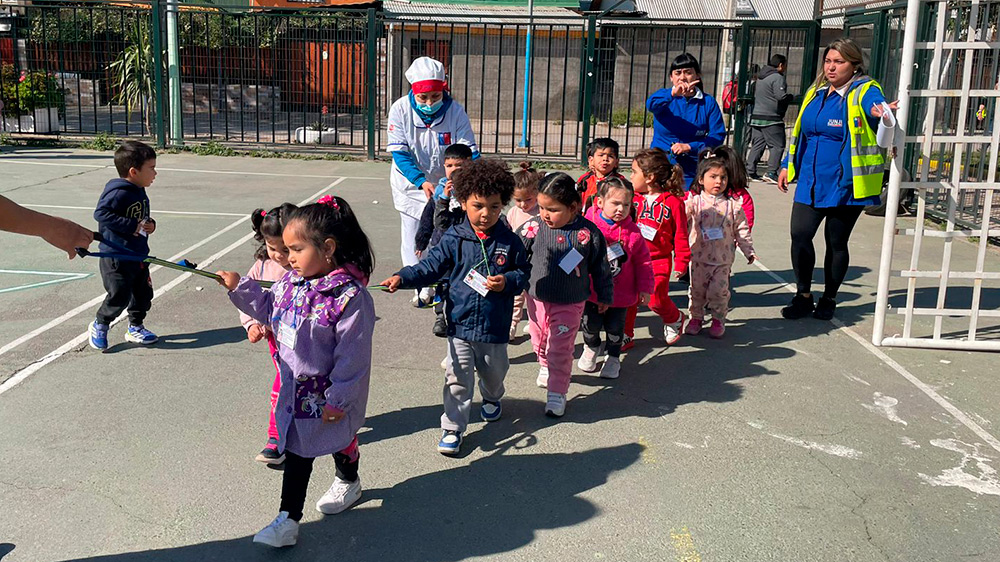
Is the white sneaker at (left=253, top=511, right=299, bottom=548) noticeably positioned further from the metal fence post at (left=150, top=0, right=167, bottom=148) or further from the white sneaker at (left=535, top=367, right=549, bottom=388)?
the metal fence post at (left=150, top=0, right=167, bottom=148)

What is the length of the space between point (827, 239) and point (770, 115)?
300 inches

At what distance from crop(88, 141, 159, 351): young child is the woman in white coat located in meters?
1.77

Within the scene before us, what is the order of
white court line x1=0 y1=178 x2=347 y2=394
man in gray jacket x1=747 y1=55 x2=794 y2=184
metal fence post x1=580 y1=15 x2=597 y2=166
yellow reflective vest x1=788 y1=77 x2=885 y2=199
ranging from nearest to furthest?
white court line x1=0 y1=178 x2=347 y2=394
yellow reflective vest x1=788 y1=77 x2=885 y2=199
man in gray jacket x1=747 y1=55 x2=794 y2=184
metal fence post x1=580 y1=15 x2=597 y2=166

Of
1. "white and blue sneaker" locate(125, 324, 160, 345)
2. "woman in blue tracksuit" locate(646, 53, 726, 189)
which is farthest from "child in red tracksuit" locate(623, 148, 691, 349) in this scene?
"white and blue sneaker" locate(125, 324, 160, 345)

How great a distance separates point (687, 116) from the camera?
6824 mm

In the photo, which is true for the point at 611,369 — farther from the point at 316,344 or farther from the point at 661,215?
the point at 316,344

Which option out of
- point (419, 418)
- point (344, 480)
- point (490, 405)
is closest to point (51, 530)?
point (344, 480)

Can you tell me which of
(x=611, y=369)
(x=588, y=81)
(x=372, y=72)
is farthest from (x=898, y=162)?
(x=372, y=72)

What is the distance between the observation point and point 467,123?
21.2 feet

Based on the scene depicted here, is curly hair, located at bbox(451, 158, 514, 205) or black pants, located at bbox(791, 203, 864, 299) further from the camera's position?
black pants, located at bbox(791, 203, 864, 299)

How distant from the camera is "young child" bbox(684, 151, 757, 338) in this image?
6070mm

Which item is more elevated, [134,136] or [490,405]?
[134,136]

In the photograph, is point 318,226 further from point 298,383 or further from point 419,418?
point 419,418

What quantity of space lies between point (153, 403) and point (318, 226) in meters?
2.02
